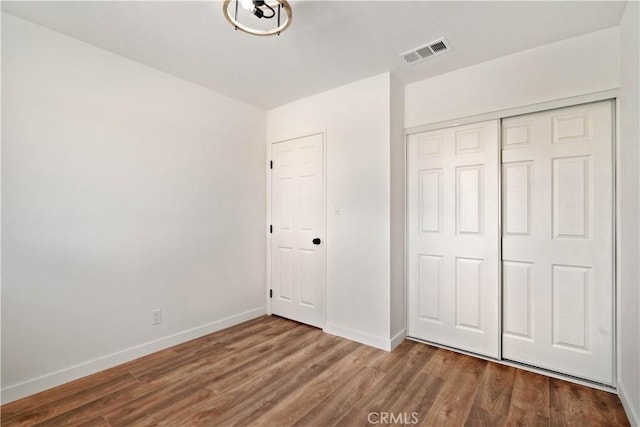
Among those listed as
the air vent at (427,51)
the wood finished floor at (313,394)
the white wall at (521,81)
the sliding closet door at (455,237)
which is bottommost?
the wood finished floor at (313,394)

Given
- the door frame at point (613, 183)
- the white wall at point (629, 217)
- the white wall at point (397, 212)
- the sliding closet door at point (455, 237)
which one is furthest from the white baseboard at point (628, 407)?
the white wall at point (397, 212)

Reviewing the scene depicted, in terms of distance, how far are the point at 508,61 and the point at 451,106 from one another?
0.52m

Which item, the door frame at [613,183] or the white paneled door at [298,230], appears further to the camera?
the white paneled door at [298,230]

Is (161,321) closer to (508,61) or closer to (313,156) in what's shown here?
(313,156)

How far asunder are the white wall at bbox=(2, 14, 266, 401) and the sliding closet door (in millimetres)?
2001

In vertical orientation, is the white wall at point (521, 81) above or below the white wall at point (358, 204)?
above

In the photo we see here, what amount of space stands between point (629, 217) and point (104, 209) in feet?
12.1

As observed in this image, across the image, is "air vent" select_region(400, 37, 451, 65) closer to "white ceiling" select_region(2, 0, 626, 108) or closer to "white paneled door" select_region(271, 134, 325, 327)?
"white ceiling" select_region(2, 0, 626, 108)

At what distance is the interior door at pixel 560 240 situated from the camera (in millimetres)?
2086

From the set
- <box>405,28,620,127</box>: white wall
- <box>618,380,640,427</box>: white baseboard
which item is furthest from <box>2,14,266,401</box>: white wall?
<box>618,380,640,427</box>: white baseboard

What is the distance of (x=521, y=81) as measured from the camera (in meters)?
2.36

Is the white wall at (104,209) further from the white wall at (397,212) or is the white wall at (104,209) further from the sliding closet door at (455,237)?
the sliding closet door at (455,237)

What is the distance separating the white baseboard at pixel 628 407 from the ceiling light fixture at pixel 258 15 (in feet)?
9.73

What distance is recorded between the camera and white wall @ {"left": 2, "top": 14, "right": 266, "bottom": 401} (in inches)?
78.0
